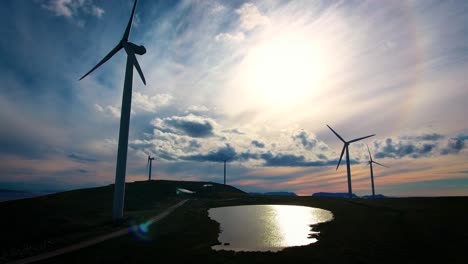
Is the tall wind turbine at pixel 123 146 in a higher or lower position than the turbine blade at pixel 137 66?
lower

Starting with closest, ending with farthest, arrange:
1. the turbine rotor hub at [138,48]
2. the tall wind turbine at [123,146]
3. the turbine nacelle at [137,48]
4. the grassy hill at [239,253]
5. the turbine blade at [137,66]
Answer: the grassy hill at [239,253], the tall wind turbine at [123,146], the turbine blade at [137,66], the turbine nacelle at [137,48], the turbine rotor hub at [138,48]

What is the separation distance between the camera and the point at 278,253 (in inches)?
973

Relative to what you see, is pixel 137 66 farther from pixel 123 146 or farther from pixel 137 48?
pixel 123 146

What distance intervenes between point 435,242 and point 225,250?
22.0 meters

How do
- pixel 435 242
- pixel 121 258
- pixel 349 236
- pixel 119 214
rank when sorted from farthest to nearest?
1. pixel 119 214
2. pixel 349 236
3. pixel 435 242
4. pixel 121 258

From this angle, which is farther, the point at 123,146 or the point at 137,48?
the point at 137,48

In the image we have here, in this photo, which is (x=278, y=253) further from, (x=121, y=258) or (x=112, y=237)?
(x=112, y=237)

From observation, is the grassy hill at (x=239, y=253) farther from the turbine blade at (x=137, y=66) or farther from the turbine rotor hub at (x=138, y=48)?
the turbine rotor hub at (x=138, y=48)

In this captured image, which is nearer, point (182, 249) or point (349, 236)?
point (182, 249)

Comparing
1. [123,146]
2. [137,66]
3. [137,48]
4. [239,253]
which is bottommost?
[239,253]

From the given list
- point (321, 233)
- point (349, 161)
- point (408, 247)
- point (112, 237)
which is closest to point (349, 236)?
point (321, 233)

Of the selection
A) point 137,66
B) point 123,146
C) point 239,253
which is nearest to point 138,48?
point 137,66

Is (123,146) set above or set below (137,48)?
below

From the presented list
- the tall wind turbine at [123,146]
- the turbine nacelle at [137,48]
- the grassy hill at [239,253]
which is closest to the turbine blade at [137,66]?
the tall wind turbine at [123,146]
